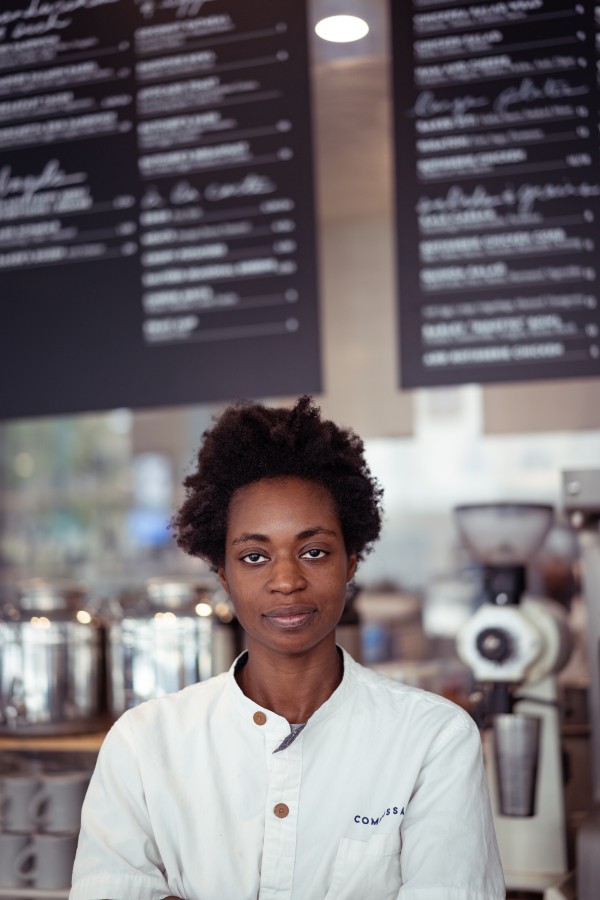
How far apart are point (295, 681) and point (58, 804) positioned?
81 centimetres

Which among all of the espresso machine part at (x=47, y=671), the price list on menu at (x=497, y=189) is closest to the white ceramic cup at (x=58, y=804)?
the espresso machine part at (x=47, y=671)

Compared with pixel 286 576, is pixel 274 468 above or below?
above

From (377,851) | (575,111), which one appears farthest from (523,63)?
(377,851)

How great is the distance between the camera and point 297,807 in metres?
1.33

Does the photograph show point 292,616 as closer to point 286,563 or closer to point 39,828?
Result: point 286,563

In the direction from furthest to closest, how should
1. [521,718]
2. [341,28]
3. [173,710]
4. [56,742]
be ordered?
[341,28], [56,742], [521,718], [173,710]

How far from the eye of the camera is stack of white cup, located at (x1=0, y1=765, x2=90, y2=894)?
194 cm

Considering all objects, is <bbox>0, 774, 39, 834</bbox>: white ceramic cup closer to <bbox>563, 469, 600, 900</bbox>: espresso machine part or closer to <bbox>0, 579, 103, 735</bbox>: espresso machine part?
<bbox>0, 579, 103, 735</bbox>: espresso machine part

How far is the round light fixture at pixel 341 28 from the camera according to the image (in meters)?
2.33

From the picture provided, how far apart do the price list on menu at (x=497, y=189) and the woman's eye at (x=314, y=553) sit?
940 mm

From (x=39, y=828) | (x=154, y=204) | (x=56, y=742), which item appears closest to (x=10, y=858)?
(x=39, y=828)

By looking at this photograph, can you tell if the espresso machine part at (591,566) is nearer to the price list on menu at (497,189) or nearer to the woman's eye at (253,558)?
the price list on menu at (497,189)

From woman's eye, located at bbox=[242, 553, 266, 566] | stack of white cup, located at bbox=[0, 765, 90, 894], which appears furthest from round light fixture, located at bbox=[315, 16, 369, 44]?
stack of white cup, located at bbox=[0, 765, 90, 894]

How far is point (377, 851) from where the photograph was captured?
51.5 inches
